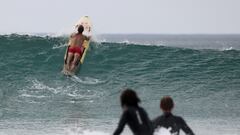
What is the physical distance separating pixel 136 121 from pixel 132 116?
7cm

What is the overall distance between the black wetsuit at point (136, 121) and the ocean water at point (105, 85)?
4.77m

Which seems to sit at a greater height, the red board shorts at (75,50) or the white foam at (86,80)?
the red board shorts at (75,50)

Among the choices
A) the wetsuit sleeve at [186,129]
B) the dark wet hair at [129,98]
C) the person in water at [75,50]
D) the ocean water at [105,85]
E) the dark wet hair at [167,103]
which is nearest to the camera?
the dark wet hair at [129,98]

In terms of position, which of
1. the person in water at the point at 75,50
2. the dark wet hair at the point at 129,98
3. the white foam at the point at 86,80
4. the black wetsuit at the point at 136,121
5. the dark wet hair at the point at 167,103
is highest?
the dark wet hair at the point at 129,98

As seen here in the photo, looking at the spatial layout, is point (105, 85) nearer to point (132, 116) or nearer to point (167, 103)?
point (167, 103)

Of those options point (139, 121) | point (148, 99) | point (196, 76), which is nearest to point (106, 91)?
point (148, 99)

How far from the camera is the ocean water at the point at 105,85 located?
42.8 ft

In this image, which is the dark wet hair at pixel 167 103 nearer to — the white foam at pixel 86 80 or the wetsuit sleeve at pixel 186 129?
the wetsuit sleeve at pixel 186 129

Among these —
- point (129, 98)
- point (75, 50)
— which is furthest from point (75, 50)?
point (129, 98)

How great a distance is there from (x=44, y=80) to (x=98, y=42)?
15.9 ft

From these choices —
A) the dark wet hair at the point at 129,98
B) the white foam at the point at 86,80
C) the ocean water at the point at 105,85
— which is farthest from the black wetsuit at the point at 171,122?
the white foam at the point at 86,80

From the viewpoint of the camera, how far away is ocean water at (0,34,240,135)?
13047mm

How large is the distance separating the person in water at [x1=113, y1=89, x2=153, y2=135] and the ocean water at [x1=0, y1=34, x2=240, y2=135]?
477cm

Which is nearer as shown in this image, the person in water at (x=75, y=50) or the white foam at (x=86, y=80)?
the person in water at (x=75, y=50)
